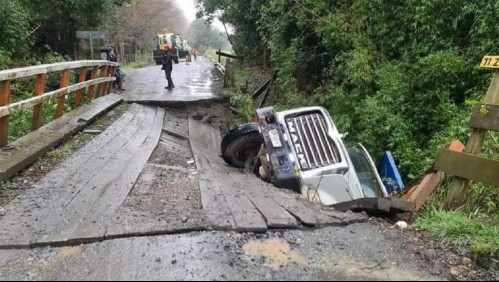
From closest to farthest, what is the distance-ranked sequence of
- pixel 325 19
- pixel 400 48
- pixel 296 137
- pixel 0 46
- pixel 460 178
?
pixel 460 178
pixel 296 137
pixel 400 48
pixel 325 19
pixel 0 46

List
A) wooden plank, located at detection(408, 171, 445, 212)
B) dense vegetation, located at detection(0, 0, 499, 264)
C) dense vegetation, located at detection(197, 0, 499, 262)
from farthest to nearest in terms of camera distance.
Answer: dense vegetation, located at detection(0, 0, 499, 264) < dense vegetation, located at detection(197, 0, 499, 262) < wooden plank, located at detection(408, 171, 445, 212)

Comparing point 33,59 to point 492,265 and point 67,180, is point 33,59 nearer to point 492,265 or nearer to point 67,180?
point 67,180

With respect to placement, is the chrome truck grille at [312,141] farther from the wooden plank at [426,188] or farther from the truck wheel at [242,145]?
the wooden plank at [426,188]

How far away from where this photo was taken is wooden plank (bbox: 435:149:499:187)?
13.6 feet

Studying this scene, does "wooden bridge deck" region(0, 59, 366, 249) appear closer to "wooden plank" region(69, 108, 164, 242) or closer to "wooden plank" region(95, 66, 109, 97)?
"wooden plank" region(69, 108, 164, 242)

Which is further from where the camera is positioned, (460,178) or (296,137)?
(296,137)

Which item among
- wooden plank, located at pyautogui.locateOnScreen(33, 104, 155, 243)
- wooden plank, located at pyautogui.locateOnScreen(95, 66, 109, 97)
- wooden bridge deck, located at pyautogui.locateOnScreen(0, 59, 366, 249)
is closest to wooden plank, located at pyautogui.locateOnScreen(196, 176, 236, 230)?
wooden bridge deck, located at pyautogui.locateOnScreen(0, 59, 366, 249)

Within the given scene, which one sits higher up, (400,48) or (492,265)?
(400,48)

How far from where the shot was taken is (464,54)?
305 inches

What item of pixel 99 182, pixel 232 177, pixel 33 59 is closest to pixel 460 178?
pixel 232 177

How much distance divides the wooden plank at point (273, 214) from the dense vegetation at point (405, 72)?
162 cm

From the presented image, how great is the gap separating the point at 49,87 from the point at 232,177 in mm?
8520

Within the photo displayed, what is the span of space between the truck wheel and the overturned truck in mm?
129

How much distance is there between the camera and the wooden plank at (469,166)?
163 inches
